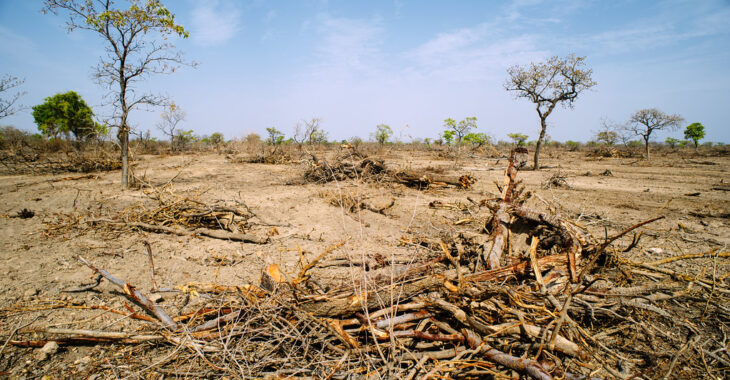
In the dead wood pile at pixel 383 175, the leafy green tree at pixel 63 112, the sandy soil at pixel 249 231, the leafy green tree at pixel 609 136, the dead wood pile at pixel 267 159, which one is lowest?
the sandy soil at pixel 249 231

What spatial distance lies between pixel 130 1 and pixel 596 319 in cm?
1004

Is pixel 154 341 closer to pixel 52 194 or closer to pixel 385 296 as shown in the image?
pixel 385 296

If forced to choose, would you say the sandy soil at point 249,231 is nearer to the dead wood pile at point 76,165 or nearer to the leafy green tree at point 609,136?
the dead wood pile at point 76,165

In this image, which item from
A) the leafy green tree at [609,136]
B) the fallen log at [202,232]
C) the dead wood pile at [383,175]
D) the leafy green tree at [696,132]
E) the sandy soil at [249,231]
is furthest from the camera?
the leafy green tree at [696,132]

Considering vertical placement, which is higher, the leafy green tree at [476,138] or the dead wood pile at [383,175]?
the leafy green tree at [476,138]

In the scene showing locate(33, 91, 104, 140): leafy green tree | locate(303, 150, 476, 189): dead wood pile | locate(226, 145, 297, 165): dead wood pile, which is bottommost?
locate(303, 150, 476, 189): dead wood pile

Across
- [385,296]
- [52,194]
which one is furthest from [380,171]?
[52,194]

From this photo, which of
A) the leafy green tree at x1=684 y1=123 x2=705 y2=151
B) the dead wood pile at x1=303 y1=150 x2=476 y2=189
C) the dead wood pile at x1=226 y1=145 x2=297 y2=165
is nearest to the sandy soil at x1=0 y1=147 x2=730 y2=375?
the dead wood pile at x1=303 y1=150 x2=476 y2=189

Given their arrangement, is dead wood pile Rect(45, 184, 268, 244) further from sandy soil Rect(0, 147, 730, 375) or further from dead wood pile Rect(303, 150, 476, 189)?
dead wood pile Rect(303, 150, 476, 189)

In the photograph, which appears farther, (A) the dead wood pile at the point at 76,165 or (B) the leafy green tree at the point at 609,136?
(B) the leafy green tree at the point at 609,136

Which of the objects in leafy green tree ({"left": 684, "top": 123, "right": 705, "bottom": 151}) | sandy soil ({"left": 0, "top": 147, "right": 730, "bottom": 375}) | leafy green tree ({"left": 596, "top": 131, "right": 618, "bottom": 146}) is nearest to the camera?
sandy soil ({"left": 0, "top": 147, "right": 730, "bottom": 375})

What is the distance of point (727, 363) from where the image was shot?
1666 millimetres

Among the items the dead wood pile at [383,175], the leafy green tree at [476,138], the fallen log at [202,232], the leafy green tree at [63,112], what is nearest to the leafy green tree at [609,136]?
the leafy green tree at [476,138]

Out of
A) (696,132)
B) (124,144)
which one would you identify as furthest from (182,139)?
(696,132)
